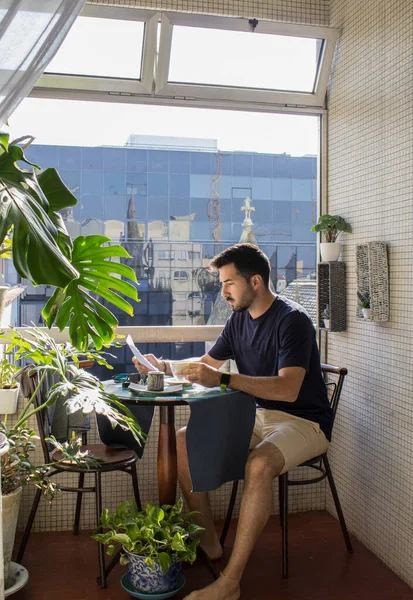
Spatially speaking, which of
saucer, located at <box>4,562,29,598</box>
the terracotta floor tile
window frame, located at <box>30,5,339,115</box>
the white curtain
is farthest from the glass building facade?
the white curtain

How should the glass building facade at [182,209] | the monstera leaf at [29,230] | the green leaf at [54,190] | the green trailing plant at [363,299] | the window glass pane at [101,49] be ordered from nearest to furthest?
the monstera leaf at [29,230], the green leaf at [54,190], the green trailing plant at [363,299], the window glass pane at [101,49], the glass building facade at [182,209]

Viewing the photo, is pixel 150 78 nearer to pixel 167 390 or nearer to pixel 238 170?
pixel 238 170

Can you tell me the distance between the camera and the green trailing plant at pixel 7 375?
3238 mm

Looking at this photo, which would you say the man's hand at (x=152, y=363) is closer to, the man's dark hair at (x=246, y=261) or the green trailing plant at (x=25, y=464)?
the green trailing plant at (x=25, y=464)

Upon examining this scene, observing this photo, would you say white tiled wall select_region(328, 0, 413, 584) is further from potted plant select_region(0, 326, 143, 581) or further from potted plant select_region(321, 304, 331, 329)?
potted plant select_region(0, 326, 143, 581)

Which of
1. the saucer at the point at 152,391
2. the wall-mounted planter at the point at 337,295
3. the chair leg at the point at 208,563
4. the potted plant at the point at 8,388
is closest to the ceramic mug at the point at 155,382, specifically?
the saucer at the point at 152,391

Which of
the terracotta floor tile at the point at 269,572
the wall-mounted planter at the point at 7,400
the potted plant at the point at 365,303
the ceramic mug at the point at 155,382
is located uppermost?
the potted plant at the point at 365,303

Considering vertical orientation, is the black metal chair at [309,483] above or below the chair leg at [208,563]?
above

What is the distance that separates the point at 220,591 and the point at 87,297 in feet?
4.10

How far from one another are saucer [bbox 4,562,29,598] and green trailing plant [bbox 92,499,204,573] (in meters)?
0.33

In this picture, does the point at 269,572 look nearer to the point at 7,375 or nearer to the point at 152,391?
the point at 152,391

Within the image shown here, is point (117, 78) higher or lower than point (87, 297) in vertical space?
higher

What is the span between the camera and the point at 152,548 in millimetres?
2566

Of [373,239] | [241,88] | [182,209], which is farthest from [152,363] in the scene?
[241,88]
